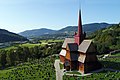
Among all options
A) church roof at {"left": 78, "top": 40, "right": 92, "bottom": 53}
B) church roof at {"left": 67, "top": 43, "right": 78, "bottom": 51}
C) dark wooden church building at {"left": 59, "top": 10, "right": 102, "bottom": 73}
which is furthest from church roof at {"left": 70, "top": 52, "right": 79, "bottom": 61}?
church roof at {"left": 78, "top": 40, "right": 92, "bottom": 53}

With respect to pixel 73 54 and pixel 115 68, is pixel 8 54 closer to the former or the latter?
pixel 73 54

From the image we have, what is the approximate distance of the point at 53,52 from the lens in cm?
9594

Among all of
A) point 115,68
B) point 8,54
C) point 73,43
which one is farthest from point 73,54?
point 8,54

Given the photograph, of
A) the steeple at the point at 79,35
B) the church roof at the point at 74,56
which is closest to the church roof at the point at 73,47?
the steeple at the point at 79,35

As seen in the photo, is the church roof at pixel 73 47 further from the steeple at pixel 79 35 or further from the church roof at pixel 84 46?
the church roof at pixel 84 46

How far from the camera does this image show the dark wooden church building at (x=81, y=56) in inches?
2095

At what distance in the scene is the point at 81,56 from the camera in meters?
54.8

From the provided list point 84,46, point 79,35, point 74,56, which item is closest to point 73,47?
point 74,56

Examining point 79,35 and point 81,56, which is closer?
point 81,56

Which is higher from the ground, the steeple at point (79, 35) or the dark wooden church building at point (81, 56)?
the steeple at point (79, 35)

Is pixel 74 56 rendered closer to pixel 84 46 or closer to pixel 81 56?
pixel 81 56

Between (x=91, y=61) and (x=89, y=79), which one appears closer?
(x=89, y=79)

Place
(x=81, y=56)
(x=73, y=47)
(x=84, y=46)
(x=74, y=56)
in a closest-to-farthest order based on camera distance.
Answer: (x=84, y=46) → (x=81, y=56) → (x=74, y=56) → (x=73, y=47)

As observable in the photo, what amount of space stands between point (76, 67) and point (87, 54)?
515cm
